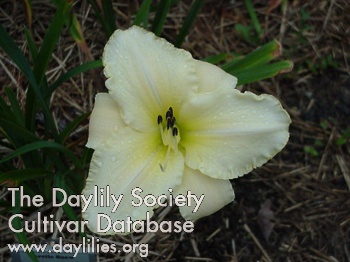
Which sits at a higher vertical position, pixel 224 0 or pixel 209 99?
pixel 209 99

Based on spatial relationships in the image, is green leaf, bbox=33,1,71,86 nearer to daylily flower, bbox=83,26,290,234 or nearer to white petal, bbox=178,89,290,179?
daylily flower, bbox=83,26,290,234

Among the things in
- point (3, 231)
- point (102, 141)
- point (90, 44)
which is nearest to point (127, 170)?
point (102, 141)

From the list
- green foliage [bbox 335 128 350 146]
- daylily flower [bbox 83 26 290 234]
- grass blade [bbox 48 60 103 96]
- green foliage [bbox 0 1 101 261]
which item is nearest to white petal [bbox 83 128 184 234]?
daylily flower [bbox 83 26 290 234]

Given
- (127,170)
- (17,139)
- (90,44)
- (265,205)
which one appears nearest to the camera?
(127,170)

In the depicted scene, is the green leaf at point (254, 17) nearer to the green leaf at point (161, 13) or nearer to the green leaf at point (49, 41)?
the green leaf at point (161, 13)

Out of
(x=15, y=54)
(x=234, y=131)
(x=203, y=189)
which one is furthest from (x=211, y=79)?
(x=15, y=54)

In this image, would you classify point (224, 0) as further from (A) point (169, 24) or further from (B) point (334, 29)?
(B) point (334, 29)

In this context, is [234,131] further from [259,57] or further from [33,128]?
[33,128]

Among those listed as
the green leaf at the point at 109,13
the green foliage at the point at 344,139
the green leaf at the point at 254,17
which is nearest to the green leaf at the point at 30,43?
the green leaf at the point at 109,13
